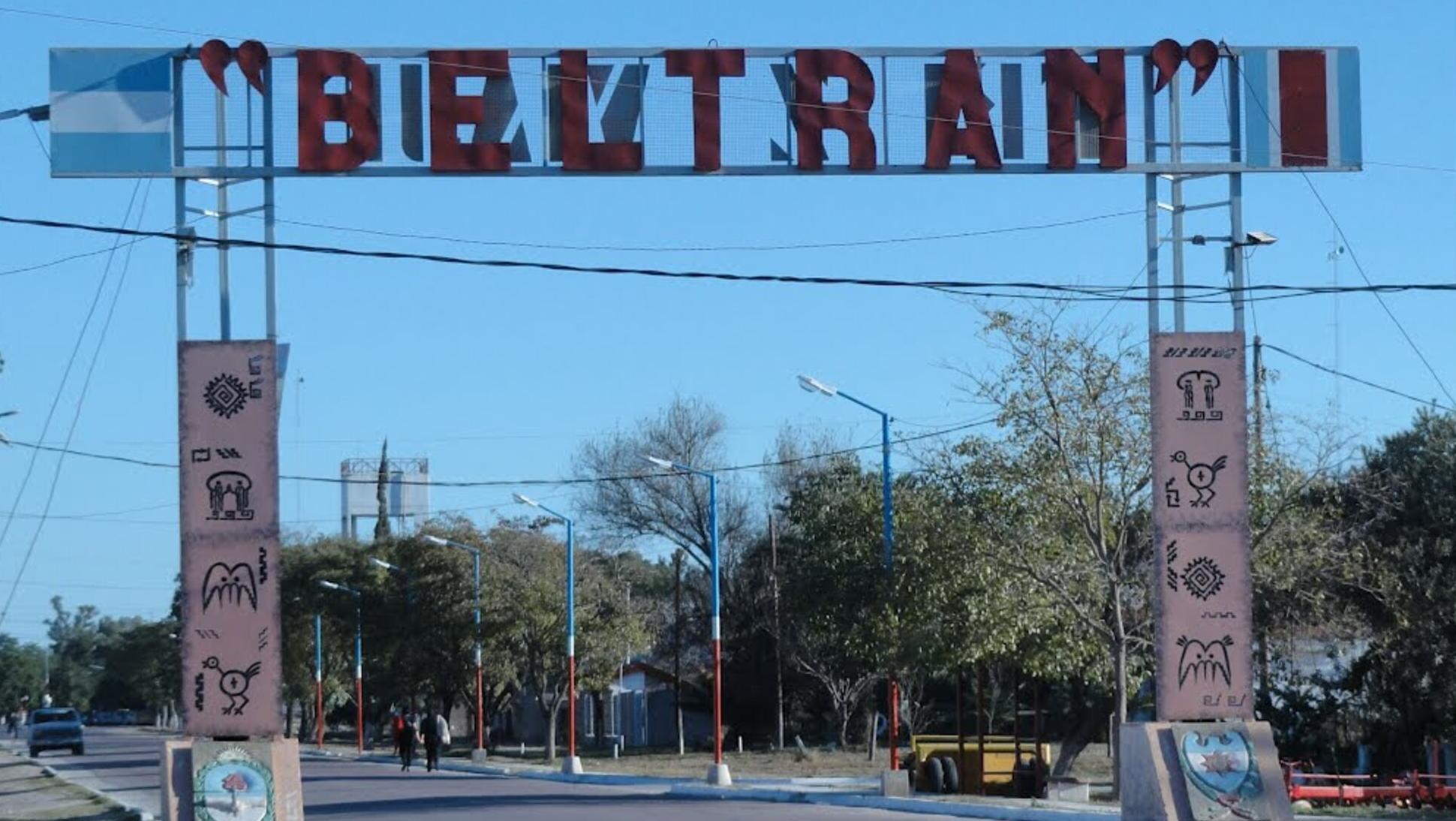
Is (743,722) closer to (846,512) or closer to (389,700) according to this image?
(389,700)

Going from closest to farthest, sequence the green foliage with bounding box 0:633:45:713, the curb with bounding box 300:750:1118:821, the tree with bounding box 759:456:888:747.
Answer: the curb with bounding box 300:750:1118:821 → the tree with bounding box 759:456:888:747 → the green foliage with bounding box 0:633:45:713

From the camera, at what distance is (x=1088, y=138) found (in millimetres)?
20984

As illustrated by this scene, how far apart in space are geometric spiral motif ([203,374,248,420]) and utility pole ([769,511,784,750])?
1576 inches

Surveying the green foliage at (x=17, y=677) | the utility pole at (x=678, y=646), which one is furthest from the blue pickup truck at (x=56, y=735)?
the green foliage at (x=17, y=677)

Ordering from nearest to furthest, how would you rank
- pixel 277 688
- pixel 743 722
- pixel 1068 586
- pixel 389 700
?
1. pixel 277 688
2. pixel 1068 586
3. pixel 743 722
4. pixel 389 700

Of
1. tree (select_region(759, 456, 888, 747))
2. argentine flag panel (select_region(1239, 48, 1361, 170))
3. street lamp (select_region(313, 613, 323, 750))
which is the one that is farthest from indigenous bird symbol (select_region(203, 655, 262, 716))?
street lamp (select_region(313, 613, 323, 750))

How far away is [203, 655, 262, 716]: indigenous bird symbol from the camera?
18766mm

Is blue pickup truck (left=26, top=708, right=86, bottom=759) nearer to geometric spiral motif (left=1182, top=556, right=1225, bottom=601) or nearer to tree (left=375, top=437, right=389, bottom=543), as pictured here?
tree (left=375, top=437, right=389, bottom=543)

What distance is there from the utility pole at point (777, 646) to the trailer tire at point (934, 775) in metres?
20.8

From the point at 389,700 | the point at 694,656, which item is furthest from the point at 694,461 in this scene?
the point at 389,700

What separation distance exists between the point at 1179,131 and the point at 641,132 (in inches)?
227

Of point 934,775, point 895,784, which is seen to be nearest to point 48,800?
point 895,784

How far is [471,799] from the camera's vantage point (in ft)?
113

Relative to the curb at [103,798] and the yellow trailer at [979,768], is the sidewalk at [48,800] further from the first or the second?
the yellow trailer at [979,768]
